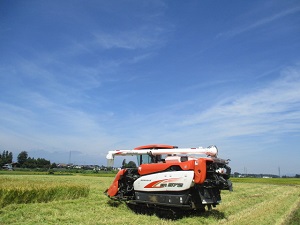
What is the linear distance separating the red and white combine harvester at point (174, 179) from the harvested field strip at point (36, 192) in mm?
2583

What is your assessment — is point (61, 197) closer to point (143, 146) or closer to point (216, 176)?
point (143, 146)

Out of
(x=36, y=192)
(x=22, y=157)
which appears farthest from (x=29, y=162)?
(x=36, y=192)

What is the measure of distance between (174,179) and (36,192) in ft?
19.3

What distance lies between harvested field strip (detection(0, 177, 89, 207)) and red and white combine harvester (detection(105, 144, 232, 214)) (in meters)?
2.58

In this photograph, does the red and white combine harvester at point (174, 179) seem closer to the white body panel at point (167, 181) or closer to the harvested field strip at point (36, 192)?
the white body panel at point (167, 181)

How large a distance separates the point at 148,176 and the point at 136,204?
1.45m

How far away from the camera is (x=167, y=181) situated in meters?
9.36

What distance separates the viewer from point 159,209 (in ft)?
34.0

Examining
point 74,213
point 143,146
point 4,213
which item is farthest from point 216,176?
point 4,213

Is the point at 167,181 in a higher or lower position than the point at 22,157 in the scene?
lower

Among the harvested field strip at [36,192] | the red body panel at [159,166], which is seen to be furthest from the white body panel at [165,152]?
the harvested field strip at [36,192]

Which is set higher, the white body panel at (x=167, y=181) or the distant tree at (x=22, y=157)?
the distant tree at (x=22, y=157)

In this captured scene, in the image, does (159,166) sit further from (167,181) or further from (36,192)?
(36,192)

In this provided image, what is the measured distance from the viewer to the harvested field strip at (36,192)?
34.3 feet
